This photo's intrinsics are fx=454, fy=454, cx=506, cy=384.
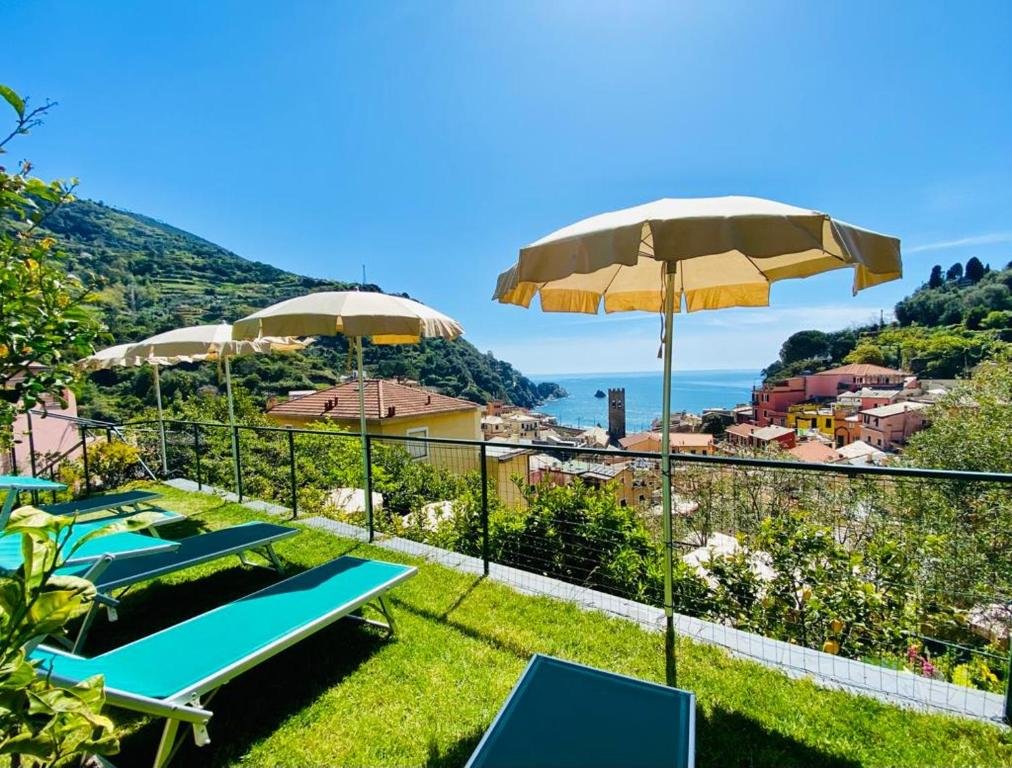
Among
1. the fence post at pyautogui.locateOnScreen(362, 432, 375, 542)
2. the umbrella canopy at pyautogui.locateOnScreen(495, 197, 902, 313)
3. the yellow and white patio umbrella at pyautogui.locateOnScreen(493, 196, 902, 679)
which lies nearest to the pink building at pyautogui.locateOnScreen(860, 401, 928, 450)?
the yellow and white patio umbrella at pyautogui.locateOnScreen(493, 196, 902, 679)

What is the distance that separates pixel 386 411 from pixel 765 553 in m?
21.9

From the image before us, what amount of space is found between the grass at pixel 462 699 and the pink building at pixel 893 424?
4072 centimetres

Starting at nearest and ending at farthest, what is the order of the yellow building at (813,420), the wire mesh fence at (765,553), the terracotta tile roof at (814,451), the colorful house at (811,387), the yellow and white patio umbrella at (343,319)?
1. the wire mesh fence at (765,553)
2. the yellow and white patio umbrella at (343,319)
3. the terracotta tile roof at (814,451)
4. the yellow building at (813,420)
5. the colorful house at (811,387)

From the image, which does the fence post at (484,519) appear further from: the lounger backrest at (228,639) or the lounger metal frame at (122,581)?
the lounger metal frame at (122,581)

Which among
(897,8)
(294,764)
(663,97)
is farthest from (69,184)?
(897,8)

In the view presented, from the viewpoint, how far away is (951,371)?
46875 millimetres

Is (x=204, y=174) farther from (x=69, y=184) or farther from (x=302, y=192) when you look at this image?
(x=69, y=184)

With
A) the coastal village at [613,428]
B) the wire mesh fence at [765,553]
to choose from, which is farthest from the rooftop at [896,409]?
the wire mesh fence at [765,553]

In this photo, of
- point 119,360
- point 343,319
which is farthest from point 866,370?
point 119,360

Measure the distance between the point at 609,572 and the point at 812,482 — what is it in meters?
2.87

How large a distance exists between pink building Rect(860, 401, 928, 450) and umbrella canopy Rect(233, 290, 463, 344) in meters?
41.3

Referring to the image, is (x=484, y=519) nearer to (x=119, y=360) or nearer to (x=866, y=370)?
(x=119, y=360)

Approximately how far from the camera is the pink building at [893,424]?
34428mm

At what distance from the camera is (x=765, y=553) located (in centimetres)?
370
